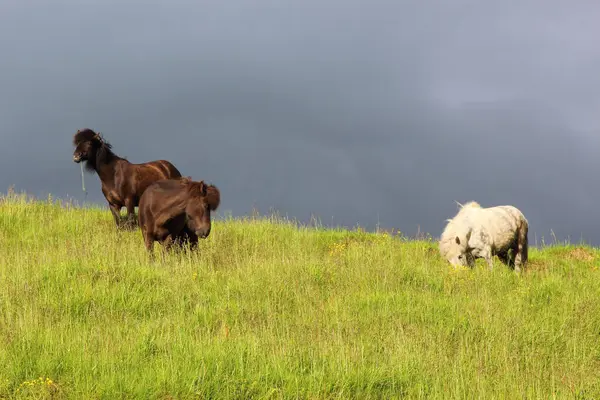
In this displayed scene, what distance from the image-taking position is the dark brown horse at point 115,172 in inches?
642

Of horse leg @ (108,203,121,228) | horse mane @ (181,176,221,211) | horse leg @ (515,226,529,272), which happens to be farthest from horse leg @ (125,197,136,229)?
horse leg @ (515,226,529,272)

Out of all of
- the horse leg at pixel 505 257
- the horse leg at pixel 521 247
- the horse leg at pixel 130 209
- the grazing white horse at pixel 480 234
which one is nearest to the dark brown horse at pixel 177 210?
the horse leg at pixel 130 209

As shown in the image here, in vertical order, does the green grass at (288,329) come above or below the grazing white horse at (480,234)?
below

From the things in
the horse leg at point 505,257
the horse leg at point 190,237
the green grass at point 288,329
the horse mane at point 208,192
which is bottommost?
the green grass at point 288,329

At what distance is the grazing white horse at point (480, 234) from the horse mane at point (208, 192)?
17.2ft

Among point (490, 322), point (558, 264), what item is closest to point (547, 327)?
point (490, 322)

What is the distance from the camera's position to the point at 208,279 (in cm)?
1029

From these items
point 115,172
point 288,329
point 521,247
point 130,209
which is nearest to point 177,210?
point 288,329

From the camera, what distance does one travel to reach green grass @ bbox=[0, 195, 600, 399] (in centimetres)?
598

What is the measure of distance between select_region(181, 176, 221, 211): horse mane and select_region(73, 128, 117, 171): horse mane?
6349 mm

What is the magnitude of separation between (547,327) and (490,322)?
86 cm

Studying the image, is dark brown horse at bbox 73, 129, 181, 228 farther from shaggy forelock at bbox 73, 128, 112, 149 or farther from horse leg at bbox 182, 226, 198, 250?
horse leg at bbox 182, 226, 198, 250

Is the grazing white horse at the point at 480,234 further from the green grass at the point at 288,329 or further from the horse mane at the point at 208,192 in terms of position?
the horse mane at the point at 208,192

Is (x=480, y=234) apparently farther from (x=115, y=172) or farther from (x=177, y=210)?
(x=115, y=172)
